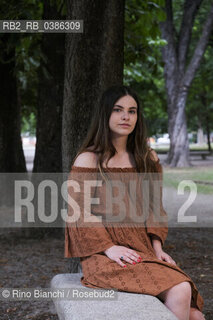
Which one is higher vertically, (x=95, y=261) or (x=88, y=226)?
(x=88, y=226)

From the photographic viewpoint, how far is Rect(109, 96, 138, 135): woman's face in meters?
3.26

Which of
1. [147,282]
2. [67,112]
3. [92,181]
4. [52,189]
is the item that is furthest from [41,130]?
[147,282]

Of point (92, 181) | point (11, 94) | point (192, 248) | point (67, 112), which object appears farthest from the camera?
point (11, 94)

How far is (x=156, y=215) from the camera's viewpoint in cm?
330

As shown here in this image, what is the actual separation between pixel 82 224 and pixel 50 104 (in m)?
5.03

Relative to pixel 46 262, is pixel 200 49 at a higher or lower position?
higher

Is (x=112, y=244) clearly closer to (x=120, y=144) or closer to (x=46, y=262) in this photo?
(x=120, y=144)

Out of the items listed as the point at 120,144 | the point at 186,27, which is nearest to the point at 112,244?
the point at 120,144

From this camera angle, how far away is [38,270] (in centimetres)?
632

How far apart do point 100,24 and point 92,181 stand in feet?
5.83

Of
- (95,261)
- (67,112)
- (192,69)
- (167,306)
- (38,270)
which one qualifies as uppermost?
(192,69)

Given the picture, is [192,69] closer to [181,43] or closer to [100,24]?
[181,43]

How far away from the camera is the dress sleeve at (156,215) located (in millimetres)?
3258

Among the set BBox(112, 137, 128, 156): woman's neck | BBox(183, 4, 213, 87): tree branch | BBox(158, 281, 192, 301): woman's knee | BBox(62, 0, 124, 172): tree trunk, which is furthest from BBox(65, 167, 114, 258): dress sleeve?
BBox(183, 4, 213, 87): tree branch
